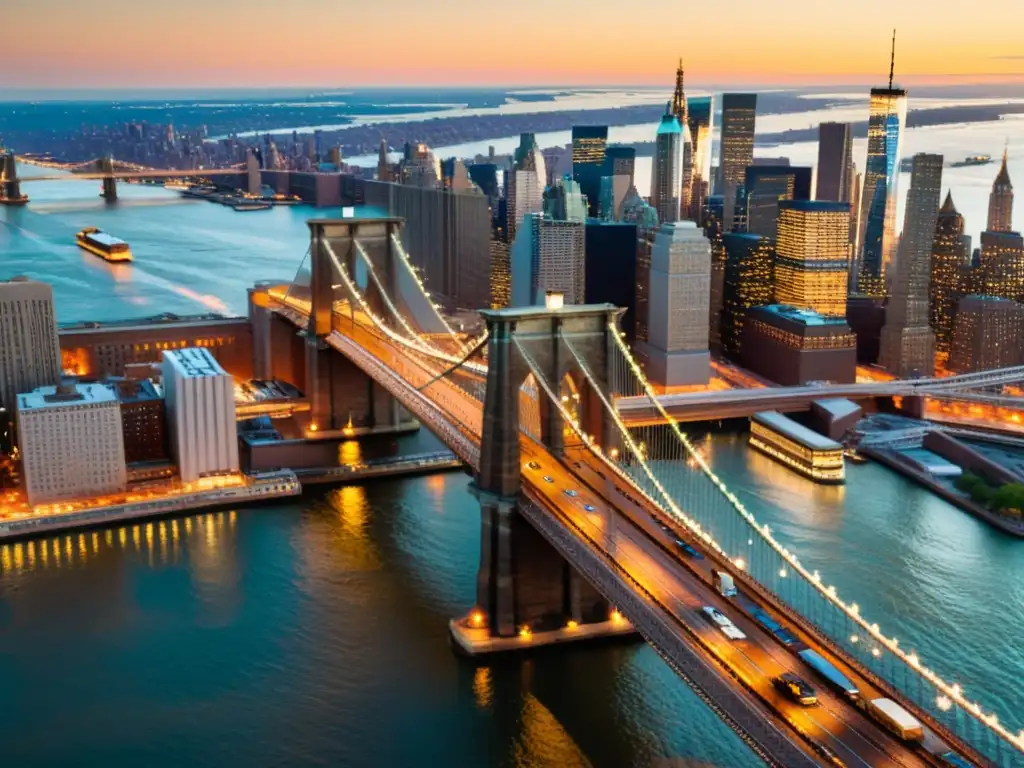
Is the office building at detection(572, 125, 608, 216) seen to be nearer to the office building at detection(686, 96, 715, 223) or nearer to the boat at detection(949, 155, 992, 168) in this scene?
the office building at detection(686, 96, 715, 223)

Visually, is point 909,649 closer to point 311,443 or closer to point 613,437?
point 613,437

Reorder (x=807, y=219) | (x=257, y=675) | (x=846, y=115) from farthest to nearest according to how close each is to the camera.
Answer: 1. (x=846, y=115)
2. (x=807, y=219)
3. (x=257, y=675)

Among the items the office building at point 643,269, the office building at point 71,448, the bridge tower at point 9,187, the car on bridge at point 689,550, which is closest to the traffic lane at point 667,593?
the car on bridge at point 689,550

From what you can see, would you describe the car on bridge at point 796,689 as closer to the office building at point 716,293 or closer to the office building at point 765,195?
the office building at point 716,293

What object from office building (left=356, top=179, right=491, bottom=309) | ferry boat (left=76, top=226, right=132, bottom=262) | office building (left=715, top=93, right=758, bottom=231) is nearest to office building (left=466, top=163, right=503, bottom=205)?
office building (left=356, top=179, right=491, bottom=309)

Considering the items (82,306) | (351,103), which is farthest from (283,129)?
(82,306)
